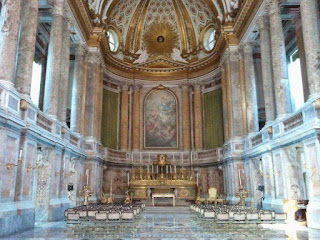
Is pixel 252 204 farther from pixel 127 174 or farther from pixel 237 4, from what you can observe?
pixel 237 4

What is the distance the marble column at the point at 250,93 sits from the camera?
1980 centimetres

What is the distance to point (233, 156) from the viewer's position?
67.5 feet

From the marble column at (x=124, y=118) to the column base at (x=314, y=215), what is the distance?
1667 cm

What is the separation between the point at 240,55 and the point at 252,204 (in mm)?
9561

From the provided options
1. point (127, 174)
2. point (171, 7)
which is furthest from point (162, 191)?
point (171, 7)

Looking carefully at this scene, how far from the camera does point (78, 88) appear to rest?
66.9 feet

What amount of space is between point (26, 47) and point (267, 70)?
11.9 meters

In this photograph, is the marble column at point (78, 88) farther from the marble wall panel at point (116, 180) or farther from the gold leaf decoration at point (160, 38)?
the gold leaf decoration at point (160, 38)

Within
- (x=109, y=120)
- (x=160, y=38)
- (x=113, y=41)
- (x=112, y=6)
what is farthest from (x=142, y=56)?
(x=109, y=120)

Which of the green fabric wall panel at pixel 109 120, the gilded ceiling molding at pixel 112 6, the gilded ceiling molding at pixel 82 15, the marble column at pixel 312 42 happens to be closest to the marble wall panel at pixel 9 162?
the gilded ceiling molding at pixel 82 15

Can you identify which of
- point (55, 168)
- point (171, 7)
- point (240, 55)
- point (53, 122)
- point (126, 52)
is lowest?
point (55, 168)

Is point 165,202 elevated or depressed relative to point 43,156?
depressed

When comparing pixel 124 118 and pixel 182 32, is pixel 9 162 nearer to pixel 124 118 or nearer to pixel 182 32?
pixel 124 118

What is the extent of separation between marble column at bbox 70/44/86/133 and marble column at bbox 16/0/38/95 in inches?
286
